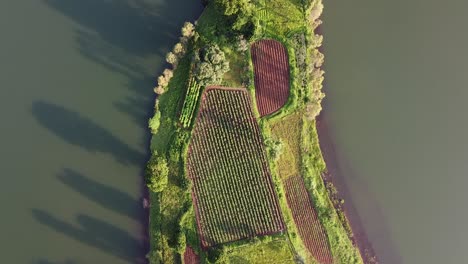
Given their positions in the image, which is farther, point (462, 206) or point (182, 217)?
point (462, 206)

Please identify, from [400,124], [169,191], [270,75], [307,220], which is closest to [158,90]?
[169,191]

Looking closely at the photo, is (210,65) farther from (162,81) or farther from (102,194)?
(102,194)

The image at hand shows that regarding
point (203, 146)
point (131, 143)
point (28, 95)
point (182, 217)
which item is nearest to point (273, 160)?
point (203, 146)

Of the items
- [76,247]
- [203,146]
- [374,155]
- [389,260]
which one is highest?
[203,146]

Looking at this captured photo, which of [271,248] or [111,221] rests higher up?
[111,221]

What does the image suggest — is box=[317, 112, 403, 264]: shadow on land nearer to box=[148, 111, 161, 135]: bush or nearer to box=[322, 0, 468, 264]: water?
box=[322, 0, 468, 264]: water

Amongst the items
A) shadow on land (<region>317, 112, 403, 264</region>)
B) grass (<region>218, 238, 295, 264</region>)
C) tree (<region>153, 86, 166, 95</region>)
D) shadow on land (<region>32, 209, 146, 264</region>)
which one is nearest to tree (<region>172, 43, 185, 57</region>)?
tree (<region>153, 86, 166, 95</region>)

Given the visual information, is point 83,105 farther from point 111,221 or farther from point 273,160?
point 273,160
